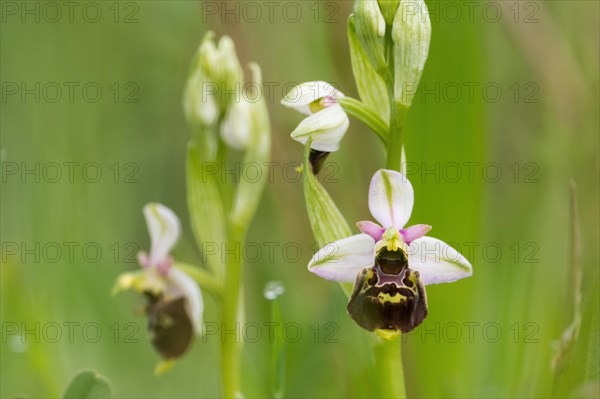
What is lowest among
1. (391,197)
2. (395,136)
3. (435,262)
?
(435,262)

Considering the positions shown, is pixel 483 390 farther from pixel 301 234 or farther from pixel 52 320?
pixel 301 234

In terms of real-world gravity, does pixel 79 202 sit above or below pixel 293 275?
above

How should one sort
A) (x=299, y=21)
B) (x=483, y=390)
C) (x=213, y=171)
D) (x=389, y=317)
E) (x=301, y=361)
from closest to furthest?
(x=389, y=317)
(x=483, y=390)
(x=301, y=361)
(x=213, y=171)
(x=299, y=21)

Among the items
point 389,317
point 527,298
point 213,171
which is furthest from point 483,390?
point 213,171

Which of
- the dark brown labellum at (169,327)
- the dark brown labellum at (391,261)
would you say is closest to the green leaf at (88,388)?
the dark brown labellum at (391,261)

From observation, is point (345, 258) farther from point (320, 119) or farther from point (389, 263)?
point (320, 119)

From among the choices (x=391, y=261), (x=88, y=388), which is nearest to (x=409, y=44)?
(x=391, y=261)
